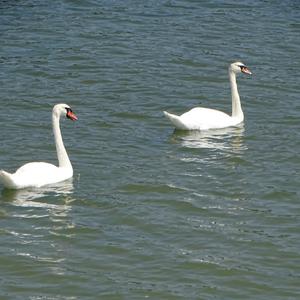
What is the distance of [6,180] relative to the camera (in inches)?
727

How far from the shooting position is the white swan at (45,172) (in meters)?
18.7

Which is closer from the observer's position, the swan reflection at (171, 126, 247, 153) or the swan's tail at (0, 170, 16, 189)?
the swan's tail at (0, 170, 16, 189)

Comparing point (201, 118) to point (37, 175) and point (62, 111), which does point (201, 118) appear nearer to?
point (62, 111)

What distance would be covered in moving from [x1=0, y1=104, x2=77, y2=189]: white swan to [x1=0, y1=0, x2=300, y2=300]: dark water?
0.19m

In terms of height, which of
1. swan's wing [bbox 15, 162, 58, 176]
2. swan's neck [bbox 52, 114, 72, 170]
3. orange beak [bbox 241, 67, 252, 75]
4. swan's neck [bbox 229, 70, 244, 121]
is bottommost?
swan's wing [bbox 15, 162, 58, 176]

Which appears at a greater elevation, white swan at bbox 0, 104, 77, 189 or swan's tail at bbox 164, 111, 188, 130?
swan's tail at bbox 164, 111, 188, 130

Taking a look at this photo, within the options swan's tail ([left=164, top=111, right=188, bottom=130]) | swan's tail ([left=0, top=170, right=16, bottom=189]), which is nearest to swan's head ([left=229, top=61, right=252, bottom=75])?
swan's tail ([left=164, top=111, right=188, bottom=130])

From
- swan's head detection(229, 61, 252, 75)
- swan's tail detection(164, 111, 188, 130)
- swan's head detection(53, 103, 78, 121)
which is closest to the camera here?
swan's head detection(53, 103, 78, 121)

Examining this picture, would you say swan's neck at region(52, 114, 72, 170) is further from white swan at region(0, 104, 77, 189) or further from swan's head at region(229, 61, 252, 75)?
swan's head at region(229, 61, 252, 75)

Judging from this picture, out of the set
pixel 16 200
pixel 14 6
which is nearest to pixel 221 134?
pixel 16 200

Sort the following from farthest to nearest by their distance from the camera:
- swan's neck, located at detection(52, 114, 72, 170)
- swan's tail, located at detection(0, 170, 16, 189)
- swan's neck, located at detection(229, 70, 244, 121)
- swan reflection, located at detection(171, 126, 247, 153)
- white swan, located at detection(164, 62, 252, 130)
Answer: swan's neck, located at detection(229, 70, 244, 121), white swan, located at detection(164, 62, 252, 130), swan reflection, located at detection(171, 126, 247, 153), swan's neck, located at detection(52, 114, 72, 170), swan's tail, located at detection(0, 170, 16, 189)

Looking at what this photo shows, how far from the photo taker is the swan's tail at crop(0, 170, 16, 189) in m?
18.2

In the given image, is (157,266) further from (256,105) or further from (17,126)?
(256,105)

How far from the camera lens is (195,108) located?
879 inches
